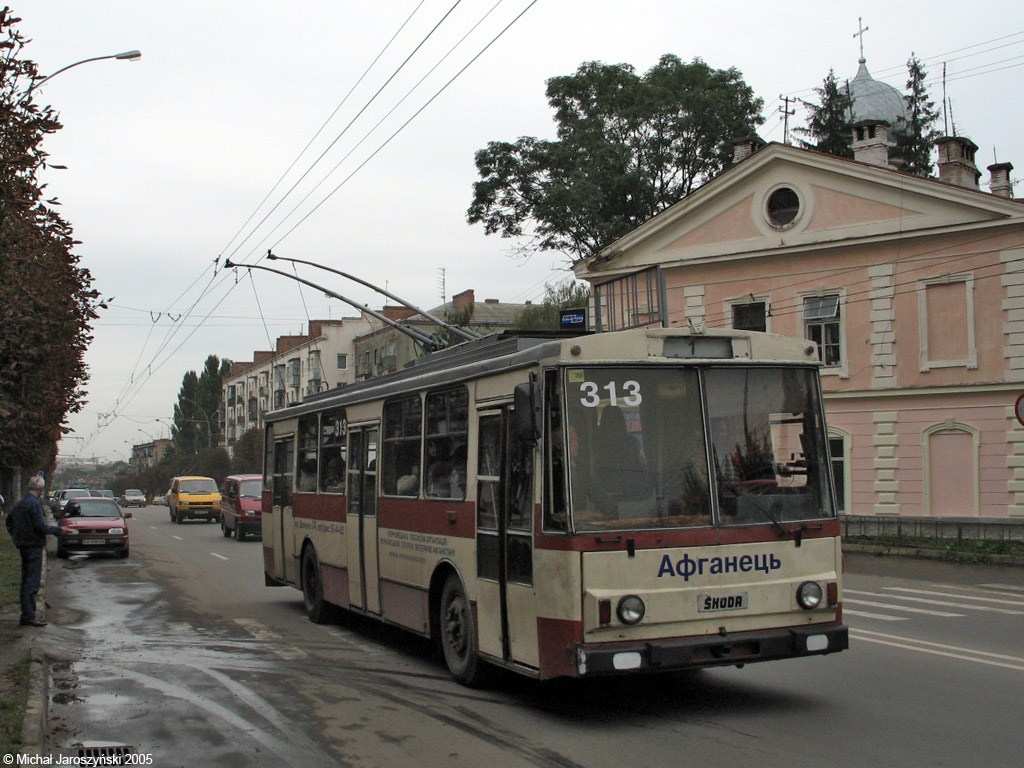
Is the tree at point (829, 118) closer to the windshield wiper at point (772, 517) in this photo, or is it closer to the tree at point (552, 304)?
the tree at point (552, 304)

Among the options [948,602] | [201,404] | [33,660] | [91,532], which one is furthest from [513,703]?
[201,404]

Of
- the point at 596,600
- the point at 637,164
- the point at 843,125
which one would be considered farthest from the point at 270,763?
the point at 843,125

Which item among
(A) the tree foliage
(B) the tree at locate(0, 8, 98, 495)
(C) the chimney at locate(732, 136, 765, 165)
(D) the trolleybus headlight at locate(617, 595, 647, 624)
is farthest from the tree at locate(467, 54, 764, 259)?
(A) the tree foliage

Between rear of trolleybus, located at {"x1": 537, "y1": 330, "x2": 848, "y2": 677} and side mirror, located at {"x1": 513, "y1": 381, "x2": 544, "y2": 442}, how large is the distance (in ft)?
0.61

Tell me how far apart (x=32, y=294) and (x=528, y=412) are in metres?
9.73

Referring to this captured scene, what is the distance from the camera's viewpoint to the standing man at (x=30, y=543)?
13.1 metres

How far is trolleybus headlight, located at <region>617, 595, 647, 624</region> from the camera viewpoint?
743 cm

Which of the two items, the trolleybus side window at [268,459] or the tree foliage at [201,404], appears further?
the tree foliage at [201,404]

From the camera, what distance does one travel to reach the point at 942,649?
35.2 feet

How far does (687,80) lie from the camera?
45.8 meters

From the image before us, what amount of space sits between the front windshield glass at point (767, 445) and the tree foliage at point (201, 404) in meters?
113

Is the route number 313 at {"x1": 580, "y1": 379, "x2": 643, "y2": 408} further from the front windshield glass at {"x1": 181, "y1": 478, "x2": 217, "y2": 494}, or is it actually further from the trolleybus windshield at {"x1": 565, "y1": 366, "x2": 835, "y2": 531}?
the front windshield glass at {"x1": 181, "y1": 478, "x2": 217, "y2": 494}

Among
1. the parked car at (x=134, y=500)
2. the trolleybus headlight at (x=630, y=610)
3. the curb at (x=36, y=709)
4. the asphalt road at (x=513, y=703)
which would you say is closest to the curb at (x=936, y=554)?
the asphalt road at (x=513, y=703)

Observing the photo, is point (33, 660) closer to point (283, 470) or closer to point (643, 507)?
point (283, 470)
